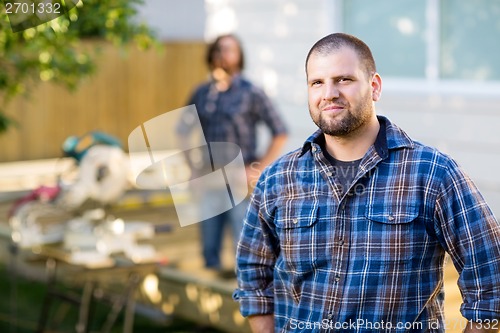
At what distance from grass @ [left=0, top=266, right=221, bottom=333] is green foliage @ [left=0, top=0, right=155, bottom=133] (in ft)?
7.55

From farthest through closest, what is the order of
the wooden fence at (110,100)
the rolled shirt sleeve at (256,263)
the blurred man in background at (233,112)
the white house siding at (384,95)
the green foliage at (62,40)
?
1. the wooden fence at (110,100)
2. the white house siding at (384,95)
3. the blurred man in background at (233,112)
4. the green foliage at (62,40)
5. the rolled shirt sleeve at (256,263)

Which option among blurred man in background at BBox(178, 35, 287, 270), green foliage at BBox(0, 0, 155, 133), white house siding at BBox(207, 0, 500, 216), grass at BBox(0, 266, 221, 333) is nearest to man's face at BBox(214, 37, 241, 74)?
blurred man in background at BBox(178, 35, 287, 270)

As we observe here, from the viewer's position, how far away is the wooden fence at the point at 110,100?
16.8 m

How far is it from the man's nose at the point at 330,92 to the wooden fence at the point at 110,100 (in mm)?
13635

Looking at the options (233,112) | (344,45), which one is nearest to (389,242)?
(344,45)

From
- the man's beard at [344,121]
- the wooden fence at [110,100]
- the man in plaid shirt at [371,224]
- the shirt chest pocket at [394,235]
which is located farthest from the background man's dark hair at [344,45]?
the wooden fence at [110,100]

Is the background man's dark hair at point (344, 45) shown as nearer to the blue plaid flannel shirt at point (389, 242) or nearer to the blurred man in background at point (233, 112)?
the blue plaid flannel shirt at point (389, 242)

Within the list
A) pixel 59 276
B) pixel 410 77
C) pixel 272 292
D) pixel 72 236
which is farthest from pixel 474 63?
pixel 272 292

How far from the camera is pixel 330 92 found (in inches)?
106

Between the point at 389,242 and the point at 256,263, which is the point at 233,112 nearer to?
the point at 256,263

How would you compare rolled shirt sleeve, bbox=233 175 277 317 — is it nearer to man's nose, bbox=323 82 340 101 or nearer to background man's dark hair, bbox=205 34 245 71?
man's nose, bbox=323 82 340 101

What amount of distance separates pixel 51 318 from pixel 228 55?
9.00 feet

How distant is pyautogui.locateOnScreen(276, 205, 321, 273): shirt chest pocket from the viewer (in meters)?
2.77

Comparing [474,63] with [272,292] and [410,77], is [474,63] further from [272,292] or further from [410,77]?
[272,292]
